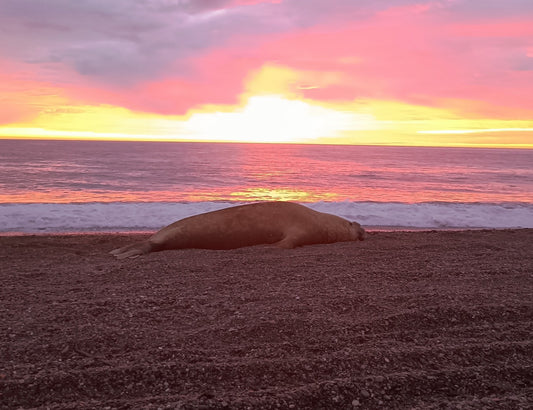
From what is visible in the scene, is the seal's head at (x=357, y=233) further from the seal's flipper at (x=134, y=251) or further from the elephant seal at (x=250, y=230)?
the seal's flipper at (x=134, y=251)

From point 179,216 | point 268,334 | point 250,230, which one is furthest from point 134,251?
point 179,216

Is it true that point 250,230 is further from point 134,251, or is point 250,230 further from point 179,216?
point 179,216

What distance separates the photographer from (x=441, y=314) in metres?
4.23

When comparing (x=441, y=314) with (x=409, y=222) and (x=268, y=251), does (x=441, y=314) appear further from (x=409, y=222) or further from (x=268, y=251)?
(x=409, y=222)

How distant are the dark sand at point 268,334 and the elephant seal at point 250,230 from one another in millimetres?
1448

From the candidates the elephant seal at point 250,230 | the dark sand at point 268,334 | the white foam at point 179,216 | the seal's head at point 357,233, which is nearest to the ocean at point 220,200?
the white foam at point 179,216

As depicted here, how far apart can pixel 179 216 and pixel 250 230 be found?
6265 mm

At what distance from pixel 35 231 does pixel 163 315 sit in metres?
8.82

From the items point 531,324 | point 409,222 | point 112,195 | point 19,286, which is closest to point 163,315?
point 19,286

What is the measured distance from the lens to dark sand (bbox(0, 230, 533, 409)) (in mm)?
2848

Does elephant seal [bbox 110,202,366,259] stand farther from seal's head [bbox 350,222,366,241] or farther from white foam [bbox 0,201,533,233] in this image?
white foam [bbox 0,201,533,233]

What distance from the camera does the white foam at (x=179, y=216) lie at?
1255 cm

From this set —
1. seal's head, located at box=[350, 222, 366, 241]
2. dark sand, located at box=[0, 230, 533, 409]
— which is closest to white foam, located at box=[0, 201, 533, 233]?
seal's head, located at box=[350, 222, 366, 241]

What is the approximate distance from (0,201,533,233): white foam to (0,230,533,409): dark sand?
6.17 m
